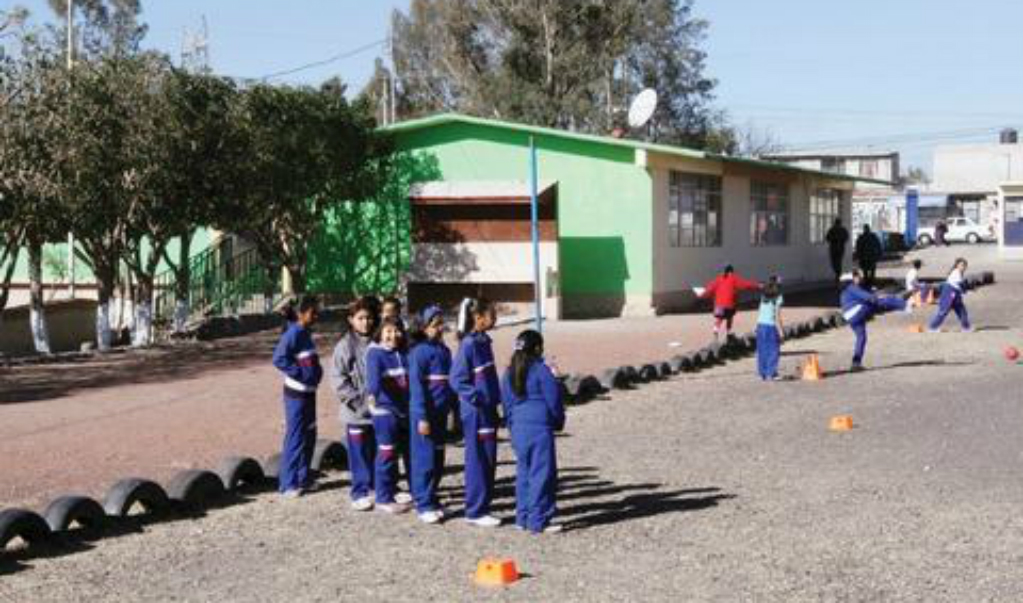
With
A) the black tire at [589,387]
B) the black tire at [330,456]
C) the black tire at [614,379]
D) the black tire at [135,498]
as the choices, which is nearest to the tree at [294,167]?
the black tire at [614,379]

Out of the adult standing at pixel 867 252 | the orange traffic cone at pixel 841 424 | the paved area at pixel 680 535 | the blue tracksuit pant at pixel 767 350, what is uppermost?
the adult standing at pixel 867 252

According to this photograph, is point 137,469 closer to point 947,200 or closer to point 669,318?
point 669,318

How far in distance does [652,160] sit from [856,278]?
10.00m

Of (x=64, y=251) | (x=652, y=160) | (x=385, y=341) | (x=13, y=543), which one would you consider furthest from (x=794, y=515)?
(x=64, y=251)

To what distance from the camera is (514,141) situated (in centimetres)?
2747

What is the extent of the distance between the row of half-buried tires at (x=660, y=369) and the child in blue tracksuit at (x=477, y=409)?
575 cm

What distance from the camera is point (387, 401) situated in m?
8.55

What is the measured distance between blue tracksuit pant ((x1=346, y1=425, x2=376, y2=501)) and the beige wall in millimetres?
18319

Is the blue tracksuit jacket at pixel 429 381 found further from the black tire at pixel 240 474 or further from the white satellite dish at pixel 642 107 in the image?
the white satellite dish at pixel 642 107

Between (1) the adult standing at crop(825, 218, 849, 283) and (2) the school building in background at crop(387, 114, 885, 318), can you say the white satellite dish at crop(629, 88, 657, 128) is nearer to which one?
(2) the school building in background at crop(387, 114, 885, 318)

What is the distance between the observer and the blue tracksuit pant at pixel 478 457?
26.8 ft

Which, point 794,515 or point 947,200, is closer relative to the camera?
point 794,515

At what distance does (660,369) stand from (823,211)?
2393cm

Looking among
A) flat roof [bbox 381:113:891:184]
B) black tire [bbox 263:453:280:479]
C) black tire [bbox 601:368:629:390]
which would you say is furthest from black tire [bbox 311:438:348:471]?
flat roof [bbox 381:113:891:184]
